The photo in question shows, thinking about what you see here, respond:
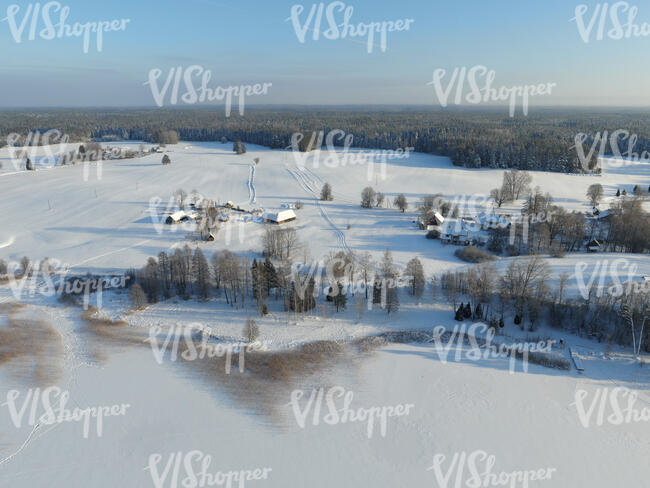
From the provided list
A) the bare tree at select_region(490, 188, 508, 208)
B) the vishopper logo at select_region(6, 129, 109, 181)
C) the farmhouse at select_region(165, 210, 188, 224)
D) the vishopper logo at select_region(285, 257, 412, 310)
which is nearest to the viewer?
the vishopper logo at select_region(285, 257, 412, 310)

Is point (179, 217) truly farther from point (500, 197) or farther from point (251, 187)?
point (500, 197)

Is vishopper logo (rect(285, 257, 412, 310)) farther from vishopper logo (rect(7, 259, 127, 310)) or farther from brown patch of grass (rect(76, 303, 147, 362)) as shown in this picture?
vishopper logo (rect(7, 259, 127, 310))

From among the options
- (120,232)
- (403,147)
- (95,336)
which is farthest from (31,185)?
(403,147)

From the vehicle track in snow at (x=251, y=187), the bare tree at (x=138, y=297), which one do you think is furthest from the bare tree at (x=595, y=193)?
the bare tree at (x=138, y=297)

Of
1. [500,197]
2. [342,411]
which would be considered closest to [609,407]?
[342,411]

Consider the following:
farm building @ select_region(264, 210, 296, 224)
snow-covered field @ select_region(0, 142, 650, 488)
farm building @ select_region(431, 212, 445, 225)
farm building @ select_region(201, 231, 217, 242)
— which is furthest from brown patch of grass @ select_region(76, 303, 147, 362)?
farm building @ select_region(431, 212, 445, 225)

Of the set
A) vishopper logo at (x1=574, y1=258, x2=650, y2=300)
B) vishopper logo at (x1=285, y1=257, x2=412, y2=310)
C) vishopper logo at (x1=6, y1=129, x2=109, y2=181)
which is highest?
vishopper logo at (x1=6, y1=129, x2=109, y2=181)

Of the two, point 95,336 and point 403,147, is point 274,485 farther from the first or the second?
Answer: point 403,147
